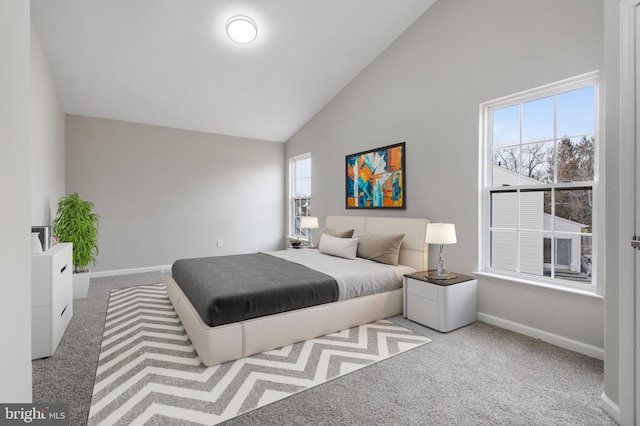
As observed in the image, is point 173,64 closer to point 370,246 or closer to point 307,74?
point 307,74

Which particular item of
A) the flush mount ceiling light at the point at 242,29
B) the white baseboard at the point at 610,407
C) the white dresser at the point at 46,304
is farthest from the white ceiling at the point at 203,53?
the white baseboard at the point at 610,407

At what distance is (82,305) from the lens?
3510mm

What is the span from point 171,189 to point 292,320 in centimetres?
386

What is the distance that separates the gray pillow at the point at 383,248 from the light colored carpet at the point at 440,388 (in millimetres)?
1038

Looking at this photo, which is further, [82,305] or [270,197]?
[270,197]

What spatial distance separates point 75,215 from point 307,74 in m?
3.43

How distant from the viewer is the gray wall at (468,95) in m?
2.43

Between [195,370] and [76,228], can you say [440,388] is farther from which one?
[76,228]

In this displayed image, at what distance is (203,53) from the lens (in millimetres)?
3801

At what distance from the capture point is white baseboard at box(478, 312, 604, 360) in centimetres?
233

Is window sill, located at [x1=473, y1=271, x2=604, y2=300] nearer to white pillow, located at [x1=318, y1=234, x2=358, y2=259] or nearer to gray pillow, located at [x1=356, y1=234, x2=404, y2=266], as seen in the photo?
gray pillow, located at [x1=356, y1=234, x2=404, y2=266]

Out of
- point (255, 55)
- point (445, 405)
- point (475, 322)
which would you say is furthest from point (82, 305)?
point (475, 322)

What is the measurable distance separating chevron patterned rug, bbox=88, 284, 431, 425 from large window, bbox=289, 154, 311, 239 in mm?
3310

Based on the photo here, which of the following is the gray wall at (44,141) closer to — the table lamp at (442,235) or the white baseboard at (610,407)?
the table lamp at (442,235)
